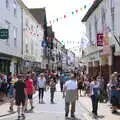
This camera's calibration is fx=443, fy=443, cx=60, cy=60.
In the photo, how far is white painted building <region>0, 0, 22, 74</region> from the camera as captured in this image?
34241 mm

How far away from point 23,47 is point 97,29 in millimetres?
11359

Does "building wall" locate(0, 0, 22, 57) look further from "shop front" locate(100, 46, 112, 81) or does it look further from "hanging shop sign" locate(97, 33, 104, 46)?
"shop front" locate(100, 46, 112, 81)

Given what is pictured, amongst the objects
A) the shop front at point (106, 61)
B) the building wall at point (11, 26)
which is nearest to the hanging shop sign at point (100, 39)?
the shop front at point (106, 61)

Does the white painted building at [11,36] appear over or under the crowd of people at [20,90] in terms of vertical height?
over

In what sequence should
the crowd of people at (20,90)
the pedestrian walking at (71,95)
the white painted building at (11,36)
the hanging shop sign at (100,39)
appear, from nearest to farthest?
1. the crowd of people at (20,90)
2. the pedestrian walking at (71,95)
3. the hanging shop sign at (100,39)
4. the white painted building at (11,36)

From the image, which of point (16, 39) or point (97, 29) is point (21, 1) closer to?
point (16, 39)

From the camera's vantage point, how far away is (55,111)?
21281mm

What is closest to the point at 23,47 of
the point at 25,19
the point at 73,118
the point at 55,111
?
the point at 25,19

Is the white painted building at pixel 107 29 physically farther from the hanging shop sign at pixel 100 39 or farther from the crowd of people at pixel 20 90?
the crowd of people at pixel 20 90

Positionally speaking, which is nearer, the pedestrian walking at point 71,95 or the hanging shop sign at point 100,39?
the pedestrian walking at point 71,95

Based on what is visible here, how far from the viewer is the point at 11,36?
3775 centimetres

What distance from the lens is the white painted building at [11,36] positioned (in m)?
34.2

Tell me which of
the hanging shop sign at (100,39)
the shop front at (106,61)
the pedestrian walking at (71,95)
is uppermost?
the hanging shop sign at (100,39)

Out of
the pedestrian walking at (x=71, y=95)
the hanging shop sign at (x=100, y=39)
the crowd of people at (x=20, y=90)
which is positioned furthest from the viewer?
the hanging shop sign at (x=100, y=39)
